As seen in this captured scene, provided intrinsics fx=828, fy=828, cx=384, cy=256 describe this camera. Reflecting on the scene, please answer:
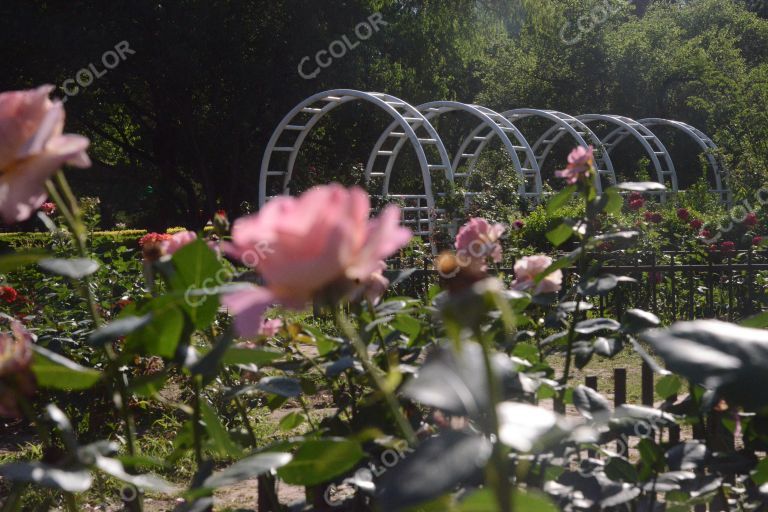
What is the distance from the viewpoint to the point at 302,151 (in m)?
19.2

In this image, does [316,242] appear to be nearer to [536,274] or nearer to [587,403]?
[587,403]

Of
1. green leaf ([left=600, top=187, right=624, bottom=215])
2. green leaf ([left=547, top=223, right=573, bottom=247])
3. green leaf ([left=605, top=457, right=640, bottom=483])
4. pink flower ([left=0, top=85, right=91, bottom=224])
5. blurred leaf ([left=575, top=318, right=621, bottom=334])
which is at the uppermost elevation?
pink flower ([left=0, top=85, right=91, bottom=224])

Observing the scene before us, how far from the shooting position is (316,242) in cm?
52

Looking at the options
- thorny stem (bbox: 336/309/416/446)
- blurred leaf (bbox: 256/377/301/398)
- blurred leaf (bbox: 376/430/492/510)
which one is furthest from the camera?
blurred leaf (bbox: 256/377/301/398)

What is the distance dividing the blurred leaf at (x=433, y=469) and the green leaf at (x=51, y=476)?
0.92 ft

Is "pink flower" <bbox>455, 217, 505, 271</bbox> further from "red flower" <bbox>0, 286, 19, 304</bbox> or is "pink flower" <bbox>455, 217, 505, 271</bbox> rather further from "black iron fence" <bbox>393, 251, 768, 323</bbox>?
"black iron fence" <bbox>393, 251, 768, 323</bbox>

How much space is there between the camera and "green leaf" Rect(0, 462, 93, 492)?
67cm

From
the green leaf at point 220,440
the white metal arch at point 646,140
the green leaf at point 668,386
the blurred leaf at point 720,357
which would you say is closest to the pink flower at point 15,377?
the green leaf at point 220,440

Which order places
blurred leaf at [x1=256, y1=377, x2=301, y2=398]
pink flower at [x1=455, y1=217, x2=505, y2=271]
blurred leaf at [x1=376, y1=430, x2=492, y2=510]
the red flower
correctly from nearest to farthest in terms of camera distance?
blurred leaf at [x1=376, y1=430, x2=492, y2=510], blurred leaf at [x1=256, y1=377, x2=301, y2=398], pink flower at [x1=455, y1=217, x2=505, y2=271], the red flower

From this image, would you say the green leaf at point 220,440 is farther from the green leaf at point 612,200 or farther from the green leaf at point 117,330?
the green leaf at point 612,200

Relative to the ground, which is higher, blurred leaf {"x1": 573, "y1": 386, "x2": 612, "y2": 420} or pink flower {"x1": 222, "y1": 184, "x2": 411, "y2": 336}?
pink flower {"x1": 222, "y1": 184, "x2": 411, "y2": 336}

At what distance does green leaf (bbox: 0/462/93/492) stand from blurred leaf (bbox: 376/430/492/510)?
28cm

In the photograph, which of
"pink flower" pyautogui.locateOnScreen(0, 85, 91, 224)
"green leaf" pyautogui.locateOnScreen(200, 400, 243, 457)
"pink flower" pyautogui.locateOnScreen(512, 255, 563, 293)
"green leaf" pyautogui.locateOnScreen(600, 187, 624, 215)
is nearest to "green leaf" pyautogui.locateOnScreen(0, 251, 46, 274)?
"pink flower" pyautogui.locateOnScreen(0, 85, 91, 224)

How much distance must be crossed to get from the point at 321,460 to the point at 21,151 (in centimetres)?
Answer: 37
